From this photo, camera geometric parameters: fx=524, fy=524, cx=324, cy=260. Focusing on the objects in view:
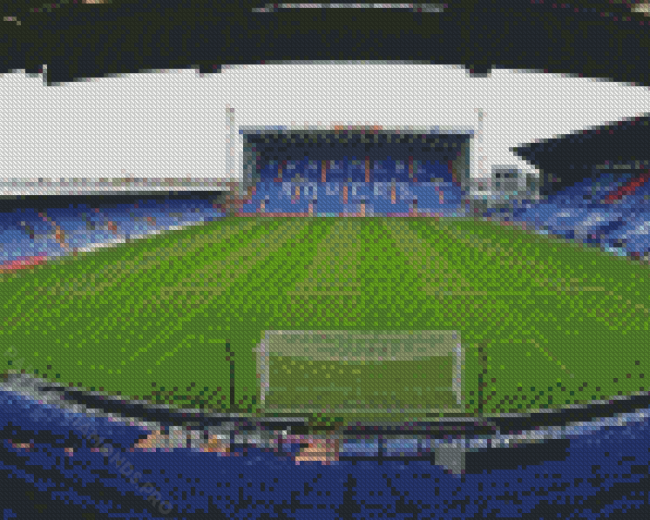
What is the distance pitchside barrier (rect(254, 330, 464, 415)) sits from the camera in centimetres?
262

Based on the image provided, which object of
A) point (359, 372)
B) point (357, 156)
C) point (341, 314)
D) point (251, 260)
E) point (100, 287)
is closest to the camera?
point (359, 372)

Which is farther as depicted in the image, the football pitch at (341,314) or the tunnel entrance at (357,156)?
the tunnel entrance at (357,156)

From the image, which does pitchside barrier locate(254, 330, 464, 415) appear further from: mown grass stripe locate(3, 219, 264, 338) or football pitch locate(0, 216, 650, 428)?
mown grass stripe locate(3, 219, 264, 338)

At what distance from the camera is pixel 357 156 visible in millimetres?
12109

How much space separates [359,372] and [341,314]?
1.85 m

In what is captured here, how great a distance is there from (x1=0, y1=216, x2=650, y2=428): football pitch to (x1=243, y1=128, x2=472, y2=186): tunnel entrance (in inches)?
67.4

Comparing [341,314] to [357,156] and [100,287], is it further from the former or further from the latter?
[357,156]

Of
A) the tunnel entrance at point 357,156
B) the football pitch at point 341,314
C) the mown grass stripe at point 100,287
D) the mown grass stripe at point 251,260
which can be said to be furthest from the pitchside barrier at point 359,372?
the tunnel entrance at point 357,156

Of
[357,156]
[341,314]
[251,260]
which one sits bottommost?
Answer: [341,314]

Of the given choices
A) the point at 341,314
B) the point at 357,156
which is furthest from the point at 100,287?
the point at 357,156

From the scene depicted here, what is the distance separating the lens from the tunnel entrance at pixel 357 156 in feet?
35.2

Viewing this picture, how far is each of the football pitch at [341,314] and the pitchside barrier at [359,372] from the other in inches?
1.0

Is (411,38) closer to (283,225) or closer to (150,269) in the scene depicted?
(150,269)

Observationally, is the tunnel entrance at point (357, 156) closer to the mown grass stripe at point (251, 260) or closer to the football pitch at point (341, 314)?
the mown grass stripe at point (251, 260)
